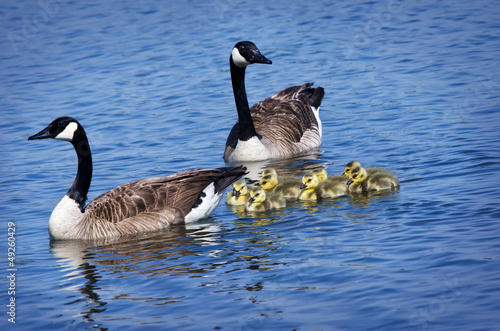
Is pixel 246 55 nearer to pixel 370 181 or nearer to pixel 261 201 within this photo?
pixel 261 201

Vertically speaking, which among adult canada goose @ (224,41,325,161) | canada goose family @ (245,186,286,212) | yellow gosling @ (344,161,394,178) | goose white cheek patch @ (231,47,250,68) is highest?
goose white cheek patch @ (231,47,250,68)

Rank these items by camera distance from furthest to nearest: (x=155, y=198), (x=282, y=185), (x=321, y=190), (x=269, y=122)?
(x=269, y=122), (x=282, y=185), (x=321, y=190), (x=155, y=198)

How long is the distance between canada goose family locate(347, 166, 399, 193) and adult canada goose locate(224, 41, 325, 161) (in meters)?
3.18

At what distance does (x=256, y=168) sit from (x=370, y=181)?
10.8 ft

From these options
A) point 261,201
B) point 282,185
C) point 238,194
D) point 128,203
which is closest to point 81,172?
point 128,203

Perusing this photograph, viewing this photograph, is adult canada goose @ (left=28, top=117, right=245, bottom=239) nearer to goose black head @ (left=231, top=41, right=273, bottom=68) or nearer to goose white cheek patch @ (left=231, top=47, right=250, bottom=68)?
goose black head @ (left=231, top=41, right=273, bottom=68)

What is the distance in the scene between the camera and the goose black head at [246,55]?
45.4 ft

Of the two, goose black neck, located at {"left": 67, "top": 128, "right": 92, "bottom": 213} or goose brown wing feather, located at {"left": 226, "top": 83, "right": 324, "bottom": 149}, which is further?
goose brown wing feather, located at {"left": 226, "top": 83, "right": 324, "bottom": 149}

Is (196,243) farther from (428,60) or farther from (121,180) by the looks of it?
(428,60)

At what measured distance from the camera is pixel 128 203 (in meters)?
10.8

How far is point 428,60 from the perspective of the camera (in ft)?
62.5

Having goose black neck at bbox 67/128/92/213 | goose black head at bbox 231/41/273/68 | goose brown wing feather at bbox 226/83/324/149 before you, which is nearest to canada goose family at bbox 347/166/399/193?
goose black head at bbox 231/41/273/68

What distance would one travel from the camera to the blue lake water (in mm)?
8078

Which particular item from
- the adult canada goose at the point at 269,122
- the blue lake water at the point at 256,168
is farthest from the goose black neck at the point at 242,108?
the blue lake water at the point at 256,168
